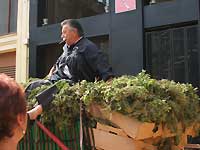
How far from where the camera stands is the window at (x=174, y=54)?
212 inches

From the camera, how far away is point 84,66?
3.86m

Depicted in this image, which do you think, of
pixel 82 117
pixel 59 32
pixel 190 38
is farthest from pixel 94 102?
pixel 59 32

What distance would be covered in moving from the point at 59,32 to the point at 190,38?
2.49 m

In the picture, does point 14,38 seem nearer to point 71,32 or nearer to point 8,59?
point 8,59

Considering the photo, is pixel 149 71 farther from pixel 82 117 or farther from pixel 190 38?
pixel 82 117

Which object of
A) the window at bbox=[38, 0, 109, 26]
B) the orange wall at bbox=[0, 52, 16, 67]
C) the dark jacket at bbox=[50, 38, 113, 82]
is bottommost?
the dark jacket at bbox=[50, 38, 113, 82]

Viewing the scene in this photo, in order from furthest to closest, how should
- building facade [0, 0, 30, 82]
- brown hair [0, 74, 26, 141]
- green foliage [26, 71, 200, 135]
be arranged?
building facade [0, 0, 30, 82]
green foliage [26, 71, 200, 135]
brown hair [0, 74, 26, 141]

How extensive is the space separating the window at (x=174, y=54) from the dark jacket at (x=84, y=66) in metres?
1.87

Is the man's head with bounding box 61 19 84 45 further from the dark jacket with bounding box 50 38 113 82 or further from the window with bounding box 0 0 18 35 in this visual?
the window with bounding box 0 0 18 35

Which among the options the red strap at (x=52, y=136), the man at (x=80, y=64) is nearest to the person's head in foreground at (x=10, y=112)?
the red strap at (x=52, y=136)

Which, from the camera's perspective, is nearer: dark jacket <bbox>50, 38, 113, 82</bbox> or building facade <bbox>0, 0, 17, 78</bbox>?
dark jacket <bbox>50, 38, 113, 82</bbox>

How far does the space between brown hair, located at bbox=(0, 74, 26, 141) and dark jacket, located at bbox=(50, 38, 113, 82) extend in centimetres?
217

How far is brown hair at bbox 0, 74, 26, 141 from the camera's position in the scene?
152cm

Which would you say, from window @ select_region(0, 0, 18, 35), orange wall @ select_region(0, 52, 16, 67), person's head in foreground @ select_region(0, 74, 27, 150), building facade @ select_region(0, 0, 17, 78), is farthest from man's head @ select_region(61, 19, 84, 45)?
window @ select_region(0, 0, 18, 35)
